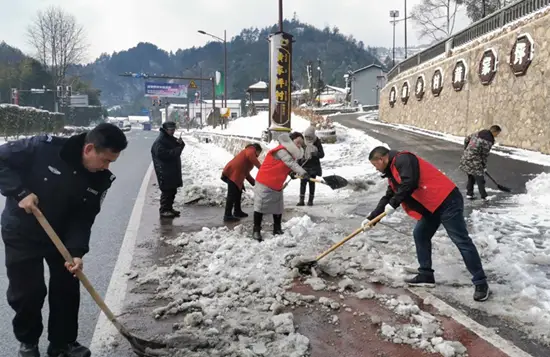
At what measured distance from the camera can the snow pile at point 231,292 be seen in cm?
350

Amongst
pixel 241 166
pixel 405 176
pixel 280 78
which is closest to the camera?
pixel 405 176

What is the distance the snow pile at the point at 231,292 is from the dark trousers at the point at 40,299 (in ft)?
2.50

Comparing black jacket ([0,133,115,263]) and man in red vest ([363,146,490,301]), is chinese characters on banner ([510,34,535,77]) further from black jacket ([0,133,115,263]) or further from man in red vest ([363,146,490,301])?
black jacket ([0,133,115,263])

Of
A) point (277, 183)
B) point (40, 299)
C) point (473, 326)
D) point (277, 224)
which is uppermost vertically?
point (277, 183)

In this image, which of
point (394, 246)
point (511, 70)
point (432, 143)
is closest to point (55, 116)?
point (432, 143)

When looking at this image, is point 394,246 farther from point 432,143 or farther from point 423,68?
point 423,68

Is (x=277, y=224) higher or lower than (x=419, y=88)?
lower

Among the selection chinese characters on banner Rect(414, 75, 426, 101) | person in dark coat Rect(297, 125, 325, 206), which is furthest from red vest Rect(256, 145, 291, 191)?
chinese characters on banner Rect(414, 75, 426, 101)

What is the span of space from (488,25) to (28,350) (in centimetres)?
1861

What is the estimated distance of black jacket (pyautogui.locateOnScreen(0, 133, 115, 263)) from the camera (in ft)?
9.70

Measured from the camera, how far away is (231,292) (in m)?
4.44

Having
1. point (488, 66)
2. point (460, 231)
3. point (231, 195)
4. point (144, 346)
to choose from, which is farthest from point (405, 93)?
point (144, 346)

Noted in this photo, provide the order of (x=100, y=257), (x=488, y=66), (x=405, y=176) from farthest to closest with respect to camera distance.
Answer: (x=488, y=66) < (x=100, y=257) < (x=405, y=176)

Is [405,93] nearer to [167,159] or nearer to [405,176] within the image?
[167,159]
